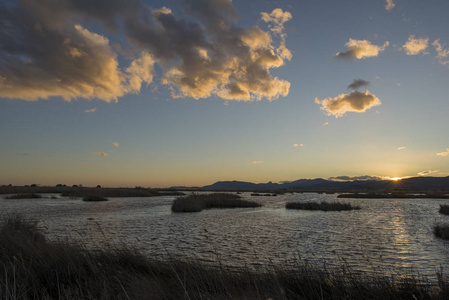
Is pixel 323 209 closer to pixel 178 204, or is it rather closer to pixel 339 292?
pixel 178 204

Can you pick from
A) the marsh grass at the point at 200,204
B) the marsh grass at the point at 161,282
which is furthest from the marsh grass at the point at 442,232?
the marsh grass at the point at 200,204

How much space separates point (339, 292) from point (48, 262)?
7.58 m

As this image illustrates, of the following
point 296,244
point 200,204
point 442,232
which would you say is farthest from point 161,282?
point 200,204

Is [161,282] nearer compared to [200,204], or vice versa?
[161,282]

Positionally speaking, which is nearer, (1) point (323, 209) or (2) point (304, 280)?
(2) point (304, 280)

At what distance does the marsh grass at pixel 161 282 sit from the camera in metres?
5.81

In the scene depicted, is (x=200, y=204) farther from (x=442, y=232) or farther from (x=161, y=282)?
(x=161, y=282)

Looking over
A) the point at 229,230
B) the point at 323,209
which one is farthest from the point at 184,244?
the point at 323,209

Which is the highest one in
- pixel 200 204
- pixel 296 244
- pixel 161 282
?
pixel 161 282

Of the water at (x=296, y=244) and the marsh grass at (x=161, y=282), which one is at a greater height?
the marsh grass at (x=161, y=282)

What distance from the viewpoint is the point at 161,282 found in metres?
6.71

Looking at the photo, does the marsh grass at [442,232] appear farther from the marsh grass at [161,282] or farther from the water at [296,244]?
the marsh grass at [161,282]

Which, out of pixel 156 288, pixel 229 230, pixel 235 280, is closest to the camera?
pixel 156 288

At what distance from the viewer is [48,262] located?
7.55m
